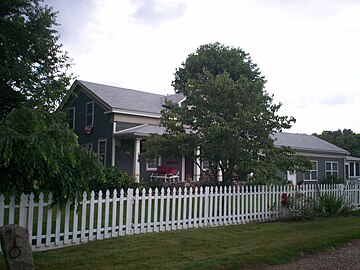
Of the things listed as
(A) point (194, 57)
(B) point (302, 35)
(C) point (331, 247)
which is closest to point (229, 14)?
(B) point (302, 35)

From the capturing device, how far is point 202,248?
23.5 feet

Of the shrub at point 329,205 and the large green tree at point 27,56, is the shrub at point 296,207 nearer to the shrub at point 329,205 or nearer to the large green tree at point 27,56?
the shrub at point 329,205

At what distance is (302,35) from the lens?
14.4 metres

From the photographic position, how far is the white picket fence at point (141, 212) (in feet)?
22.8

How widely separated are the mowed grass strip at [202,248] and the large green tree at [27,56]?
→ 1061 centimetres

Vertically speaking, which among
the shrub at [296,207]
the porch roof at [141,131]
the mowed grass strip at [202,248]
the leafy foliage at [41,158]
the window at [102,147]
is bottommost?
the mowed grass strip at [202,248]

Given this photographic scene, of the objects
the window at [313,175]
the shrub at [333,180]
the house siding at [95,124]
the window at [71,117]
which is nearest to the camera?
the house siding at [95,124]

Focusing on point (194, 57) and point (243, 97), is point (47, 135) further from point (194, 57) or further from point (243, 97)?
point (194, 57)

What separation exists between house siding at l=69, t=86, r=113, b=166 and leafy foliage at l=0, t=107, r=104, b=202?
1442 cm

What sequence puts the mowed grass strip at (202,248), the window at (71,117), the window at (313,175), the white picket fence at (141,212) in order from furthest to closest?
the window at (313,175) → the window at (71,117) → the white picket fence at (141,212) → the mowed grass strip at (202,248)

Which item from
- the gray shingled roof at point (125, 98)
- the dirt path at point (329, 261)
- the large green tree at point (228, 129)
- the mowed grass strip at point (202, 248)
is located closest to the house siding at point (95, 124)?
the gray shingled roof at point (125, 98)

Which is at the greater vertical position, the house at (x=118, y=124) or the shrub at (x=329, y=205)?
the house at (x=118, y=124)

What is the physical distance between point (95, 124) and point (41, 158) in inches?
664

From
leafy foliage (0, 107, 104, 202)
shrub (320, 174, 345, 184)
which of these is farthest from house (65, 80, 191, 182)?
leafy foliage (0, 107, 104, 202)
